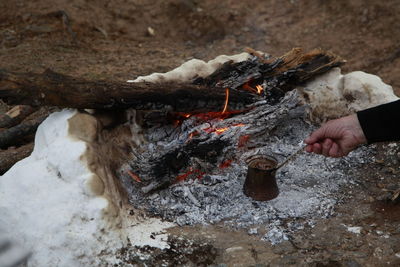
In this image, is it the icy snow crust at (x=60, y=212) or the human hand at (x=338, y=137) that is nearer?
the icy snow crust at (x=60, y=212)

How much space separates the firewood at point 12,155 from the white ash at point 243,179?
3.94 feet

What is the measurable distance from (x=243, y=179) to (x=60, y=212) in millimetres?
1628

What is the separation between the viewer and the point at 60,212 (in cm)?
302

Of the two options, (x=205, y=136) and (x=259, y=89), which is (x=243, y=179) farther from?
(x=259, y=89)

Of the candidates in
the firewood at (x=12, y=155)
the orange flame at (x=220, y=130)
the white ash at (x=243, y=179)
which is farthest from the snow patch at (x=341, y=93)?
the firewood at (x=12, y=155)

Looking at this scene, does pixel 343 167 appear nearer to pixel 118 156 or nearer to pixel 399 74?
pixel 118 156

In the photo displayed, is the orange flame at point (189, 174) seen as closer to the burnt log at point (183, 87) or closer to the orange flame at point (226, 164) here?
the orange flame at point (226, 164)

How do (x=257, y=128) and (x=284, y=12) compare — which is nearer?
(x=257, y=128)

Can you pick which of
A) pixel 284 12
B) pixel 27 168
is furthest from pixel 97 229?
pixel 284 12

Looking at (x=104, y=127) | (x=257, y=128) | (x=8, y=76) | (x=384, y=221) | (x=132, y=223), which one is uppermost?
(x=8, y=76)

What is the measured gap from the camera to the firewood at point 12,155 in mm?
4008

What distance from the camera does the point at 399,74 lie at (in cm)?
688

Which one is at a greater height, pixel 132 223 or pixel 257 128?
pixel 257 128

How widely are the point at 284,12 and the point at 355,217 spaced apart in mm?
6435
